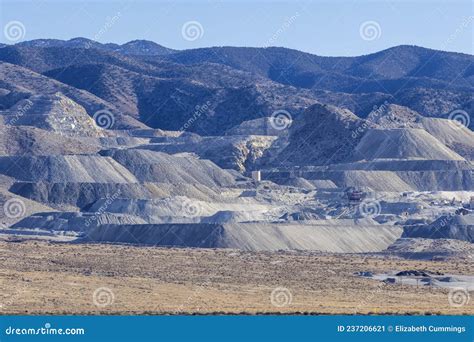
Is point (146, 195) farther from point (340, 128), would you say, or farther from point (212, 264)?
point (340, 128)

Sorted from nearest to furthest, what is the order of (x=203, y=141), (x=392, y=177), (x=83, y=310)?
(x=83, y=310) < (x=392, y=177) < (x=203, y=141)

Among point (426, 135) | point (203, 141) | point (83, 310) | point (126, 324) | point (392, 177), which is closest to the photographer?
point (126, 324)

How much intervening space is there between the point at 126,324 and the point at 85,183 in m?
64.5

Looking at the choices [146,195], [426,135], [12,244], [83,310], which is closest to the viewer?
[83,310]

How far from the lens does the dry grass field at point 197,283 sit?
48.0m

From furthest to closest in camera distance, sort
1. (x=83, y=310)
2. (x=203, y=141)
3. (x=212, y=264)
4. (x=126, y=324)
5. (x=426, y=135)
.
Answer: (x=203, y=141) < (x=426, y=135) < (x=212, y=264) < (x=83, y=310) < (x=126, y=324)

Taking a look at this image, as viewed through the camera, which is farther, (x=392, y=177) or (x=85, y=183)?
(x=392, y=177)

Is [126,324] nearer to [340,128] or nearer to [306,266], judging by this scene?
[306,266]

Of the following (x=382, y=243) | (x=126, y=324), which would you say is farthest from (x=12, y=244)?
(x=126, y=324)

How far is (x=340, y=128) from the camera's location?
146 meters

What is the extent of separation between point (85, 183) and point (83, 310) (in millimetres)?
59283

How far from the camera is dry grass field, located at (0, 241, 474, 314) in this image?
157ft

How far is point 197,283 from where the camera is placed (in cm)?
5900

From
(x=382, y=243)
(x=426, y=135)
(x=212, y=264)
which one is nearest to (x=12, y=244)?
(x=212, y=264)
